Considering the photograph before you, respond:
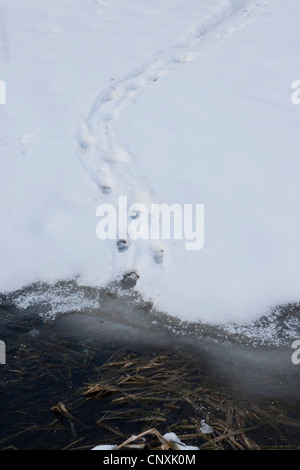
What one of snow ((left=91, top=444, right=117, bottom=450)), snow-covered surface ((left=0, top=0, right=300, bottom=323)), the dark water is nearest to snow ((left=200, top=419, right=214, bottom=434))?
the dark water

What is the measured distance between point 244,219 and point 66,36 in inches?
159

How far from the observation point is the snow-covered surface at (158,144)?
3264 mm

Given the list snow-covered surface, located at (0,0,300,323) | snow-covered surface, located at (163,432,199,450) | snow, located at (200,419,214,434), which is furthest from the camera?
snow-covered surface, located at (0,0,300,323)

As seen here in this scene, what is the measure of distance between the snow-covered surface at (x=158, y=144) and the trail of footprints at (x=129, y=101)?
17 millimetres

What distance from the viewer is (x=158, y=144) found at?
436 centimetres

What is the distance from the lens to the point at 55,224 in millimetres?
3562

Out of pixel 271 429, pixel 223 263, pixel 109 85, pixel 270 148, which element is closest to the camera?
pixel 271 429

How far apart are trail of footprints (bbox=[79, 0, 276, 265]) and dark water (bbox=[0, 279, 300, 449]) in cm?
61

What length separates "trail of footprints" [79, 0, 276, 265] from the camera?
3.93 m

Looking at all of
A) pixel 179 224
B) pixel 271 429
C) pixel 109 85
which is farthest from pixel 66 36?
pixel 271 429

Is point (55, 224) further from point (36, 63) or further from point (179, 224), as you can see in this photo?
point (36, 63)

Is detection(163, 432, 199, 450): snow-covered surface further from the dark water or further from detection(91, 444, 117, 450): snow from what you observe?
detection(91, 444, 117, 450): snow

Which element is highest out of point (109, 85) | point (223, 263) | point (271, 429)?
point (109, 85)

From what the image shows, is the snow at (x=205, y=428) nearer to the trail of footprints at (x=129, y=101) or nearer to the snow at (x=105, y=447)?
the snow at (x=105, y=447)
